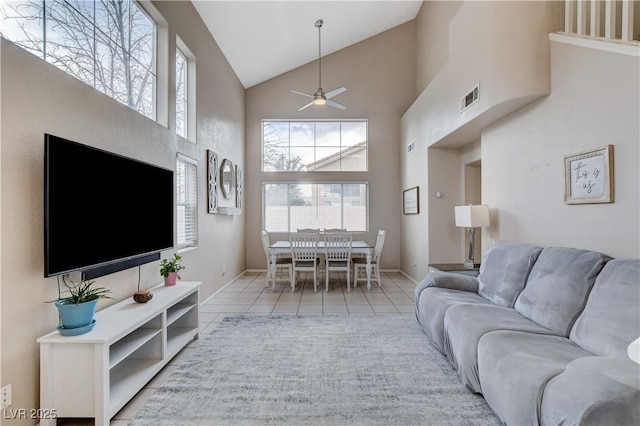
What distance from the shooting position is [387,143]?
21.7 feet

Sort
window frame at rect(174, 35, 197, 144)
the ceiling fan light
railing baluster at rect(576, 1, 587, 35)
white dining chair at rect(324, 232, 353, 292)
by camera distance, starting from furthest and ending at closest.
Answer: white dining chair at rect(324, 232, 353, 292)
the ceiling fan light
window frame at rect(174, 35, 197, 144)
railing baluster at rect(576, 1, 587, 35)

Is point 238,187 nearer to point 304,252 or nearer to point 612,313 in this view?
point 304,252

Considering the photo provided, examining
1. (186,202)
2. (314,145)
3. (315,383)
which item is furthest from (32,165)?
(314,145)

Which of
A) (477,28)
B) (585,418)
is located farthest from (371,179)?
(585,418)

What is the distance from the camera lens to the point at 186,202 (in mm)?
3820

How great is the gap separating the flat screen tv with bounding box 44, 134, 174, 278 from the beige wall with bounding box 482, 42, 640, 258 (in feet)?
11.6

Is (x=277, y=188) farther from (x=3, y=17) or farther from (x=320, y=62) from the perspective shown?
(x=3, y=17)

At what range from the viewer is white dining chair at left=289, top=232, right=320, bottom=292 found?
4.90m

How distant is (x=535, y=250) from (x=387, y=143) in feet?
14.7

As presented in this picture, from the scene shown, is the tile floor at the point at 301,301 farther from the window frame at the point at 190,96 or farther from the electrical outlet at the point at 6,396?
the window frame at the point at 190,96

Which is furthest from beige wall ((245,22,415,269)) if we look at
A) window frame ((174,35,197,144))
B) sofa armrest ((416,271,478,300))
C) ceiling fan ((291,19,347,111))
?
sofa armrest ((416,271,478,300))

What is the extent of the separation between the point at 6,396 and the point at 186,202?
2.50 metres

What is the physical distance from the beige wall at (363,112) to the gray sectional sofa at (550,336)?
388cm

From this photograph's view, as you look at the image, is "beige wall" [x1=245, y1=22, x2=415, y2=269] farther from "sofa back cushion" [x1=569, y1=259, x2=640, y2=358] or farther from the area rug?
"sofa back cushion" [x1=569, y1=259, x2=640, y2=358]
